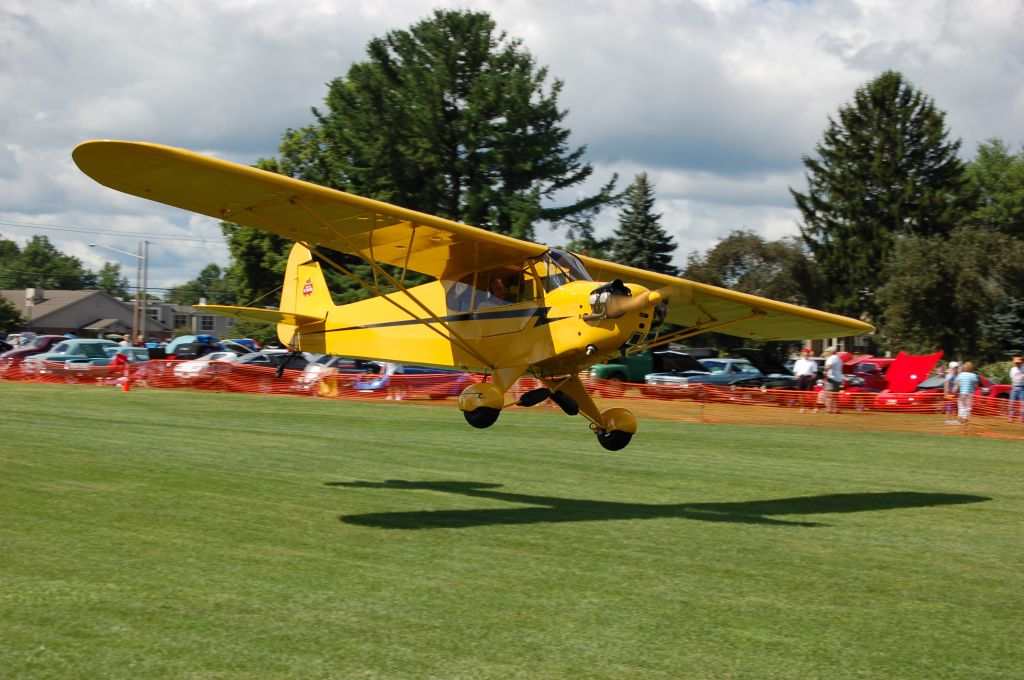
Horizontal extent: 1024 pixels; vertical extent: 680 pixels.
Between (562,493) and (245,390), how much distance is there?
22014 mm

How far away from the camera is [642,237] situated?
5916cm

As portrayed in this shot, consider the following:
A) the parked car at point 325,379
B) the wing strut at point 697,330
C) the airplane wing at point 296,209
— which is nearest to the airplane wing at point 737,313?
the wing strut at point 697,330

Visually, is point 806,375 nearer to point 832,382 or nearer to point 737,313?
point 832,382

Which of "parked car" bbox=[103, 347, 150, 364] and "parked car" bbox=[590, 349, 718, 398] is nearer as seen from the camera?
"parked car" bbox=[590, 349, 718, 398]

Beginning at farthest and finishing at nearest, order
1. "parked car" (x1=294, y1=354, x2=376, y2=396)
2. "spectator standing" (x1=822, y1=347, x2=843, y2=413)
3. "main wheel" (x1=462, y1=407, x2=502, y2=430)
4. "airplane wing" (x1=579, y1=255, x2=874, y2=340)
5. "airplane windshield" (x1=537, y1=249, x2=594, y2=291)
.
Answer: "parked car" (x1=294, y1=354, x2=376, y2=396) < "spectator standing" (x1=822, y1=347, x2=843, y2=413) < "airplane wing" (x1=579, y1=255, x2=874, y2=340) < "airplane windshield" (x1=537, y1=249, x2=594, y2=291) < "main wheel" (x1=462, y1=407, x2=502, y2=430)

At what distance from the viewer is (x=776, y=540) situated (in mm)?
11578

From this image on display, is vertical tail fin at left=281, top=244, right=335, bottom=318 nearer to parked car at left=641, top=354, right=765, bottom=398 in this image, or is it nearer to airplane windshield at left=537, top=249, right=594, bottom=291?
airplane windshield at left=537, top=249, right=594, bottom=291

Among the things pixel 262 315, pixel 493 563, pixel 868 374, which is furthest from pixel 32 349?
pixel 493 563

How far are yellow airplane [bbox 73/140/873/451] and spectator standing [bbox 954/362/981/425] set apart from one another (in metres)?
12.2

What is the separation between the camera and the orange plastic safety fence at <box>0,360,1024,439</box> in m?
25.1

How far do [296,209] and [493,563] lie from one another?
4788 millimetres

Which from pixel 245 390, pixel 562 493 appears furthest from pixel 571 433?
pixel 245 390

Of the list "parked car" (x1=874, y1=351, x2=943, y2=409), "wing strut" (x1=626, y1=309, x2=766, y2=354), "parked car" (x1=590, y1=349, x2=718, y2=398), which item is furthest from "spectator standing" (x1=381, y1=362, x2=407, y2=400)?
"wing strut" (x1=626, y1=309, x2=766, y2=354)

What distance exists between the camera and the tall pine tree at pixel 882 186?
62.4 metres
